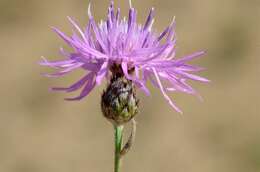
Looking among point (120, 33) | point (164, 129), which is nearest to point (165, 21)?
point (164, 129)

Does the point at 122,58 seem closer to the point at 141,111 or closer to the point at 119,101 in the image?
the point at 119,101

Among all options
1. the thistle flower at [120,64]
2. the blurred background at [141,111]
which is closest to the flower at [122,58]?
the thistle flower at [120,64]

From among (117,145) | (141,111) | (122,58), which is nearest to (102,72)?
(122,58)

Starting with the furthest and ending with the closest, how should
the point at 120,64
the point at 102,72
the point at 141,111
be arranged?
the point at 141,111 < the point at 120,64 < the point at 102,72

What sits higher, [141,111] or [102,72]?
[102,72]

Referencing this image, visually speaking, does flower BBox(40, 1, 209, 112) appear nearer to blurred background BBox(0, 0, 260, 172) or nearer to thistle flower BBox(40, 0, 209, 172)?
thistle flower BBox(40, 0, 209, 172)

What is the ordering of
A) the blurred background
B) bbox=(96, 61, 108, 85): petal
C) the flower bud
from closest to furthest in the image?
bbox=(96, 61, 108, 85): petal, the flower bud, the blurred background

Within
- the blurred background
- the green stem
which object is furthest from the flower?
the blurred background
